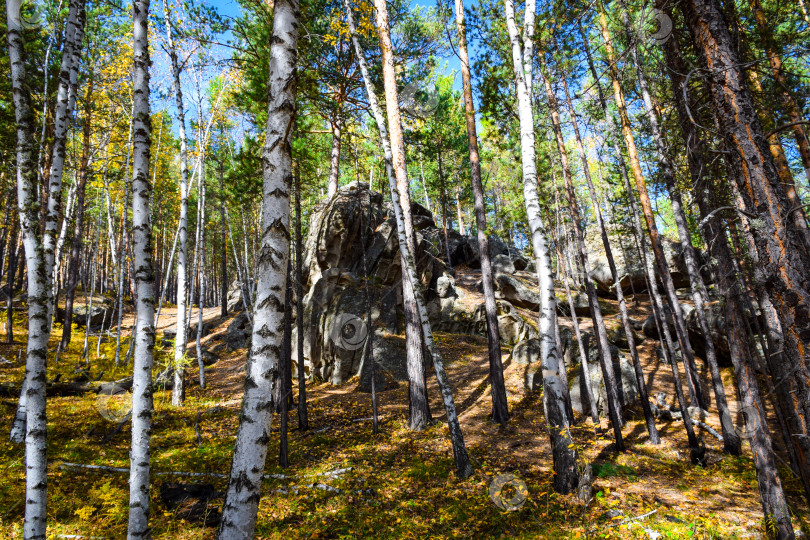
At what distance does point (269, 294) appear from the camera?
2916 mm

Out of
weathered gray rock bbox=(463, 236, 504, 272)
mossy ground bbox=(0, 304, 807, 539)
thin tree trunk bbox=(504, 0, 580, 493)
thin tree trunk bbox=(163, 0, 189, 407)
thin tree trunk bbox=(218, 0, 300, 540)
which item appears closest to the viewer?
thin tree trunk bbox=(218, 0, 300, 540)

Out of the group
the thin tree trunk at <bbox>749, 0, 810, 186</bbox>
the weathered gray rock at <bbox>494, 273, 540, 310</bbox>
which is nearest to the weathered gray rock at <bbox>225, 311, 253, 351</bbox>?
the weathered gray rock at <bbox>494, 273, 540, 310</bbox>

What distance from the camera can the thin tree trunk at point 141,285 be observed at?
3.79 metres

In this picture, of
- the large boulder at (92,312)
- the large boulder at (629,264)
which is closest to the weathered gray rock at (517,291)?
the large boulder at (629,264)

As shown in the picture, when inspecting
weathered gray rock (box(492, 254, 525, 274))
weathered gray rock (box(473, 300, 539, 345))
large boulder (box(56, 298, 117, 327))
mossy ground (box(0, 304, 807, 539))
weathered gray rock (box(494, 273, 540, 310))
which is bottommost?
mossy ground (box(0, 304, 807, 539))

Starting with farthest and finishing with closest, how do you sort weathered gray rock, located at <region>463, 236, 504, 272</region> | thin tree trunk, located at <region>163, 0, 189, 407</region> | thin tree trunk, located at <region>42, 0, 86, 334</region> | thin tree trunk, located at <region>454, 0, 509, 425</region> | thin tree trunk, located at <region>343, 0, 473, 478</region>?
weathered gray rock, located at <region>463, 236, 504, 272</region> → thin tree trunk, located at <region>163, 0, 189, 407</region> → thin tree trunk, located at <region>454, 0, 509, 425</region> → thin tree trunk, located at <region>343, 0, 473, 478</region> → thin tree trunk, located at <region>42, 0, 86, 334</region>

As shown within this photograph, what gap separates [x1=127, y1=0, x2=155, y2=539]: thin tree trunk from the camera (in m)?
3.79

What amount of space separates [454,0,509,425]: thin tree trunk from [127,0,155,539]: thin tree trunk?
7.55m

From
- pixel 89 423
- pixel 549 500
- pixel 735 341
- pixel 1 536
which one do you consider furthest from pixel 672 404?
pixel 89 423

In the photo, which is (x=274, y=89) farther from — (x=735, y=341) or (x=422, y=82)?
(x=422, y=82)

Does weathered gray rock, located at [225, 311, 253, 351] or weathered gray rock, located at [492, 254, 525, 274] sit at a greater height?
weathered gray rock, located at [492, 254, 525, 274]

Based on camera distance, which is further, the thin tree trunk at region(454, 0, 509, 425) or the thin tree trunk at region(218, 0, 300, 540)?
the thin tree trunk at region(454, 0, 509, 425)

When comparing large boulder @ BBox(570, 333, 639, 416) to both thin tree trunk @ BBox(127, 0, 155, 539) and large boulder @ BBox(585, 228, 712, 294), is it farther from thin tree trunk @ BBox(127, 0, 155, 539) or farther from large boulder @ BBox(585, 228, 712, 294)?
thin tree trunk @ BBox(127, 0, 155, 539)

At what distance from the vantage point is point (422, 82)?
1664 cm
